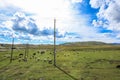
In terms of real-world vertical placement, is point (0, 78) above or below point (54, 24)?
below

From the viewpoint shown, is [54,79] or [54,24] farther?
[54,24]

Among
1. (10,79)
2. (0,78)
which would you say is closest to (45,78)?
(10,79)

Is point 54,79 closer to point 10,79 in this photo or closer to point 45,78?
point 45,78

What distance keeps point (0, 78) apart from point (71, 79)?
12441 mm

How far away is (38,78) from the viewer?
3306cm

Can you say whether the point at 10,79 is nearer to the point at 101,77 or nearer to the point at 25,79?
the point at 25,79

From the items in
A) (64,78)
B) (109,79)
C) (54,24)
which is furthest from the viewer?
(54,24)

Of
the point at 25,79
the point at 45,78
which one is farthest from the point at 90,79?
the point at 25,79

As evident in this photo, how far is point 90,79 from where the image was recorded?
30844 mm

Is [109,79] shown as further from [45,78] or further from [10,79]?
[10,79]

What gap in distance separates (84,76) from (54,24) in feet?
82.0

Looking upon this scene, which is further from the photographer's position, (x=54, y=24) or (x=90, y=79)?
(x=54, y=24)

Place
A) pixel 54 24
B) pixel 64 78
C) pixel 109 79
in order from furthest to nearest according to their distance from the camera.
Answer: pixel 54 24 < pixel 64 78 < pixel 109 79

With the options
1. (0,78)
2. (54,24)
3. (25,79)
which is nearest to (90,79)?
(25,79)
